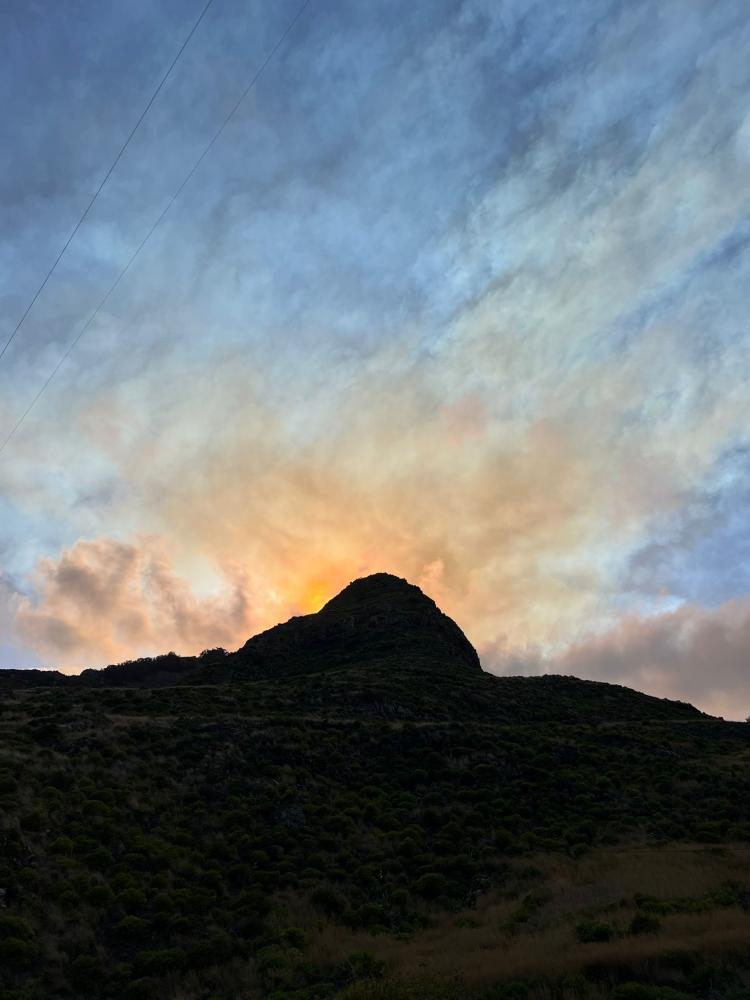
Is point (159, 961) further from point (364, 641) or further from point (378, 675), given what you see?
point (364, 641)

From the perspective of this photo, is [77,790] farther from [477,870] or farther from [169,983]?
[477,870]

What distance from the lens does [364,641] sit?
8881 cm

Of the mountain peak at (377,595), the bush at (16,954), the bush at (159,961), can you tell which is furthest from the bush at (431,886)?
the mountain peak at (377,595)

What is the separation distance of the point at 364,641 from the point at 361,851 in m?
59.6

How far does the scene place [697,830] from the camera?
32000mm

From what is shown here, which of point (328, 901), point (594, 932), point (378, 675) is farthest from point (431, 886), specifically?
point (378, 675)

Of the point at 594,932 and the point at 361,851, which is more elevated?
the point at 361,851

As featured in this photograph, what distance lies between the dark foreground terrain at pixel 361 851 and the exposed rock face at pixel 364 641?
2263 centimetres

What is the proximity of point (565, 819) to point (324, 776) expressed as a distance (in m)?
14.1

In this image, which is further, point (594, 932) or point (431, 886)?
point (431, 886)

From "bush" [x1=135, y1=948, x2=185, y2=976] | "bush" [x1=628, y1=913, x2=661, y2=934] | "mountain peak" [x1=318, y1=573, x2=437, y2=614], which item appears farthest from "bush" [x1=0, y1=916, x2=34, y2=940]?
"mountain peak" [x1=318, y1=573, x2=437, y2=614]

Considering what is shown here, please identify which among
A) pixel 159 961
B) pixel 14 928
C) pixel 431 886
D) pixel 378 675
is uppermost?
pixel 378 675

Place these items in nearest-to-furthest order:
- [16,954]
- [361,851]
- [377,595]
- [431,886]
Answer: [16,954] → [431,886] → [361,851] → [377,595]

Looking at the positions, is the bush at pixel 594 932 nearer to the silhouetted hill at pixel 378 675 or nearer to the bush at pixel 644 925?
the bush at pixel 644 925
